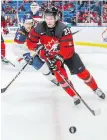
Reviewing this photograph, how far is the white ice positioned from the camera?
8.41ft

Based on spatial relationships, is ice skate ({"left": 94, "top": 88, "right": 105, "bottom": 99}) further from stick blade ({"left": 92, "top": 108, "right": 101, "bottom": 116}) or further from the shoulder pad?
the shoulder pad

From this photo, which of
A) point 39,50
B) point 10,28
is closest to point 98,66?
point 39,50

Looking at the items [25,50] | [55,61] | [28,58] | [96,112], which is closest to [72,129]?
[96,112]

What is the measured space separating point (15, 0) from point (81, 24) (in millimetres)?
2277

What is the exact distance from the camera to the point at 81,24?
903 cm

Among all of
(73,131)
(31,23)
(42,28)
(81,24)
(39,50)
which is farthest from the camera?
(81,24)

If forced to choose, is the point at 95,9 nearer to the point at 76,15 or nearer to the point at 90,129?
the point at 76,15

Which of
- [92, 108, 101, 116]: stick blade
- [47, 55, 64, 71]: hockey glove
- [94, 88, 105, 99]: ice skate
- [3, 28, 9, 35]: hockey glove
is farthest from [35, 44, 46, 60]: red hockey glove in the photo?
[3, 28, 9, 35]: hockey glove

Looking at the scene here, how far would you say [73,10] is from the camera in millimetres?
9688

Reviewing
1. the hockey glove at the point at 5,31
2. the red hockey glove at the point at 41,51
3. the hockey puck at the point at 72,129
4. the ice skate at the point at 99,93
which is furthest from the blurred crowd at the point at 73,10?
the hockey puck at the point at 72,129

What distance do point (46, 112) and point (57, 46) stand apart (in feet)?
2.19

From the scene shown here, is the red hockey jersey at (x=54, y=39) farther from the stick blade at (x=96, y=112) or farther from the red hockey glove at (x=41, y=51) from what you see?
the stick blade at (x=96, y=112)

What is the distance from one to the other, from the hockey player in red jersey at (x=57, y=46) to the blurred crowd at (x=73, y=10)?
17.9 ft

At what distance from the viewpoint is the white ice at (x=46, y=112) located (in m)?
2.56
